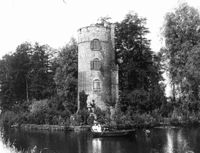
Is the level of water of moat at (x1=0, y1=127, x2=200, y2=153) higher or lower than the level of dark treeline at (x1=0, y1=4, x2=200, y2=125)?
lower

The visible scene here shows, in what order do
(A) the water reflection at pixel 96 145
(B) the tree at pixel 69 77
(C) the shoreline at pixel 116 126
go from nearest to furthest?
1. (A) the water reflection at pixel 96 145
2. (C) the shoreline at pixel 116 126
3. (B) the tree at pixel 69 77

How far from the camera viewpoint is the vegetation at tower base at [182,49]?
31.7 m

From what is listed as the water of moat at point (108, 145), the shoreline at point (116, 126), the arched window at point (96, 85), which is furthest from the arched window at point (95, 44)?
the water of moat at point (108, 145)

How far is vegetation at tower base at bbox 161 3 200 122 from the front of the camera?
31734 millimetres

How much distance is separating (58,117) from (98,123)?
365 inches

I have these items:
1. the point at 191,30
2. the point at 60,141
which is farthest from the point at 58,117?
the point at 191,30

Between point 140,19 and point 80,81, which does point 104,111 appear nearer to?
point 80,81

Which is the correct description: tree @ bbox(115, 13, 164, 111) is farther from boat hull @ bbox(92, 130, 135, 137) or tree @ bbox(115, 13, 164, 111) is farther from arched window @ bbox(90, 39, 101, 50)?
boat hull @ bbox(92, 130, 135, 137)

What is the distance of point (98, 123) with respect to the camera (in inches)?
1234

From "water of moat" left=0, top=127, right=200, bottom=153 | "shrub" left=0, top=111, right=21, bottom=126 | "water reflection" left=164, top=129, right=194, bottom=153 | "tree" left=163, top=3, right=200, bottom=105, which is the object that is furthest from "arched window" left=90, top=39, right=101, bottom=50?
"water reflection" left=164, top=129, right=194, bottom=153

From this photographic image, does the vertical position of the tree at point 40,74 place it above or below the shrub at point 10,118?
above

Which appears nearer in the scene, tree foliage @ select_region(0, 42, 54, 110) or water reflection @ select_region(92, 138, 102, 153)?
water reflection @ select_region(92, 138, 102, 153)

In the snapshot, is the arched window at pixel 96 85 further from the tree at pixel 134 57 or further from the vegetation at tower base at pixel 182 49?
the vegetation at tower base at pixel 182 49

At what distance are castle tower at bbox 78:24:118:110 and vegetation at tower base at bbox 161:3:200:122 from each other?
8.04m
